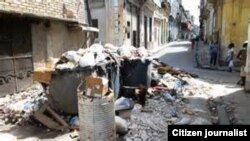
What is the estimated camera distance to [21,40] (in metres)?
9.16

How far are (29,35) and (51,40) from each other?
1219mm

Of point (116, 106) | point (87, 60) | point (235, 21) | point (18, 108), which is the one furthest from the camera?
point (235, 21)

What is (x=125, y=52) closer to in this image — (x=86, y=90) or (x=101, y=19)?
(x=86, y=90)

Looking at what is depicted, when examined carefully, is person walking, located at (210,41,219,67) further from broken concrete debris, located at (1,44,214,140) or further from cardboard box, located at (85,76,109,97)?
cardboard box, located at (85,76,109,97)

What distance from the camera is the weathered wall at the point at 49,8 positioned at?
846 cm

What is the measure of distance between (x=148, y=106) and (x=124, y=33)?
11.8 meters

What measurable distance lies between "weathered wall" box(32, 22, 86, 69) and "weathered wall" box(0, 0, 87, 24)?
0.39 m

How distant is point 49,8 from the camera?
10.5 metres

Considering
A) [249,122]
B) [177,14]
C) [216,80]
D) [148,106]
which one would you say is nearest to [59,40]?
[148,106]

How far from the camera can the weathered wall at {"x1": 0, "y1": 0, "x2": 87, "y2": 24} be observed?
8.46 meters

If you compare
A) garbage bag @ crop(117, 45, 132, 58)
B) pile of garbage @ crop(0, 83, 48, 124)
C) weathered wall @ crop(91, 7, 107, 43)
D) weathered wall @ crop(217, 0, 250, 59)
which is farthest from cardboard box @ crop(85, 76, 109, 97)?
weathered wall @ crop(217, 0, 250, 59)

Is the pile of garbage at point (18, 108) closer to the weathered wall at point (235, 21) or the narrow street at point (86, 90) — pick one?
the narrow street at point (86, 90)

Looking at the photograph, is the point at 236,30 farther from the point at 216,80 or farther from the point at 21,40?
the point at 21,40

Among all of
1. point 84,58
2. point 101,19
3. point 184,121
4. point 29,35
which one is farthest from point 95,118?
point 101,19
